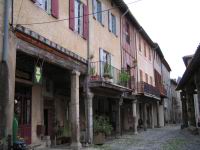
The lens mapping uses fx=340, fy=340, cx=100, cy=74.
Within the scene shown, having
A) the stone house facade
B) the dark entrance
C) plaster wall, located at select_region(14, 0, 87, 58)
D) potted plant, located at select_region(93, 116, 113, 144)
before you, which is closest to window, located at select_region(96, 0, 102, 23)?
the stone house facade

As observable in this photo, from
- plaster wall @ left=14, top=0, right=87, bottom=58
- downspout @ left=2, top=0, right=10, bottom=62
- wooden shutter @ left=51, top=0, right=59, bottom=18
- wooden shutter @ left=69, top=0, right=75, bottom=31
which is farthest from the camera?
wooden shutter @ left=69, top=0, right=75, bottom=31

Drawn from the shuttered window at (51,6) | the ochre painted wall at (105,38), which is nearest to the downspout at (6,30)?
the shuttered window at (51,6)

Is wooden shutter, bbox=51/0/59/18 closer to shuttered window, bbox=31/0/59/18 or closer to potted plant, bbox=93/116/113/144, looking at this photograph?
shuttered window, bbox=31/0/59/18

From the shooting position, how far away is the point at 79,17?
1620 cm

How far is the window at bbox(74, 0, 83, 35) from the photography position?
52.0 ft

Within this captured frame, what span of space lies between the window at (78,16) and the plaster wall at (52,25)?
412mm

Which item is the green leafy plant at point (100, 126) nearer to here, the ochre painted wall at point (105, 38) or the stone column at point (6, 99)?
the ochre painted wall at point (105, 38)

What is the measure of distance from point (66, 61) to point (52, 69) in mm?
1728

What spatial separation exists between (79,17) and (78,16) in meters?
0.12

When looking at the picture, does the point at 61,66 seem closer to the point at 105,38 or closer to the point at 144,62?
the point at 105,38

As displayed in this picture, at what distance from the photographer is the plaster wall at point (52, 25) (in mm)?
10715

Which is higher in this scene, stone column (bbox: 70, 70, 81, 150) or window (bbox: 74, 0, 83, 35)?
window (bbox: 74, 0, 83, 35)

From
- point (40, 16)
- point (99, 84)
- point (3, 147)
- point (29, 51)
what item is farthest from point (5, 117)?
point (99, 84)

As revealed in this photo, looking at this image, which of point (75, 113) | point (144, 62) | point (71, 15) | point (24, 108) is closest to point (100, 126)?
point (75, 113)
